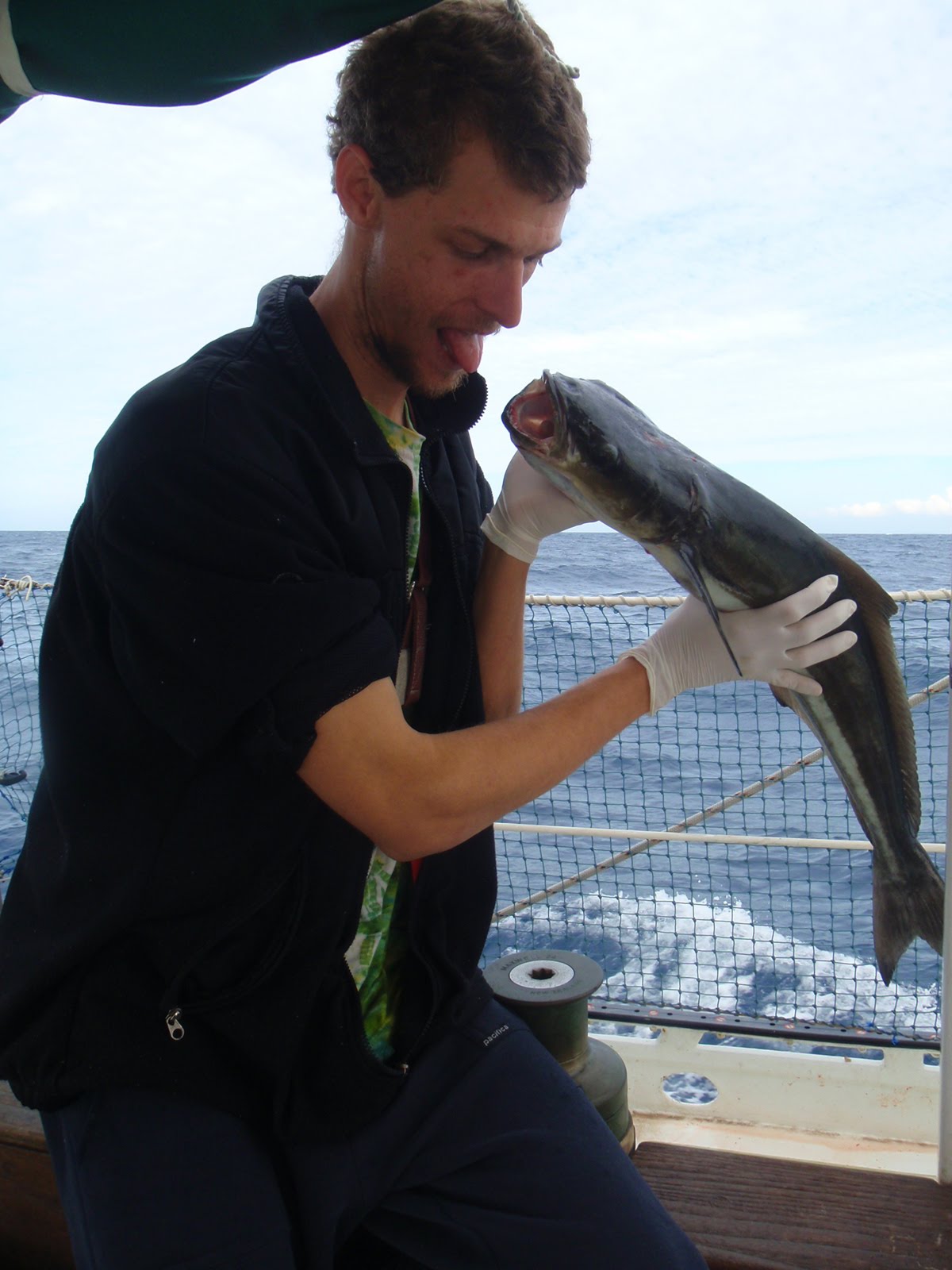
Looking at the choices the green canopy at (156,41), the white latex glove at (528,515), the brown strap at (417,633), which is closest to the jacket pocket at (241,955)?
the brown strap at (417,633)

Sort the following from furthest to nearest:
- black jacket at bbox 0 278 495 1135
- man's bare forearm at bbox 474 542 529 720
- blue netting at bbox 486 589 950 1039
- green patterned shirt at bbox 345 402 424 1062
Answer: blue netting at bbox 486 589 950 1039, man's bare forearm at bbox 474 542 529 720, green patterned shirt at bbox 345 402 424 1062, black jacket at bbox 0 278 495 1135

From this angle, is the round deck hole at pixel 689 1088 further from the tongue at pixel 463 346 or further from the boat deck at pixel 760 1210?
the tongue at pixel 463 346

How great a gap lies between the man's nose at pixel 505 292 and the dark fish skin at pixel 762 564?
0.13m

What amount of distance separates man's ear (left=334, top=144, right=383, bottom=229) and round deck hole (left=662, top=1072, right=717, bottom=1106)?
2.75 m

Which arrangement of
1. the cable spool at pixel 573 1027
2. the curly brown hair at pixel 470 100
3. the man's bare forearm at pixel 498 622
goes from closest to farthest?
the curly brown hair at pixel 470 100 → the man's bare forearm at pixel 498 622 → the cable spool at pixel 573 1027

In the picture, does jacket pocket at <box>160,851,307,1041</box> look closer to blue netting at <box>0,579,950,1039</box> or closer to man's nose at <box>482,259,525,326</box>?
man's nose at <box>482,259,525,326</box>

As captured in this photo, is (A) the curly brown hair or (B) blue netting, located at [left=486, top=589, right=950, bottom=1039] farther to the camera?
(B) blue netting, located at [left=486, top=589, right=950, bottom=1039]

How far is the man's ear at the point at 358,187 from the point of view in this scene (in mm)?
1649

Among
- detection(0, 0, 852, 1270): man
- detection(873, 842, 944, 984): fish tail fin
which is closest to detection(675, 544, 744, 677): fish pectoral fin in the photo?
detection(0, 0, 852, 1270): man

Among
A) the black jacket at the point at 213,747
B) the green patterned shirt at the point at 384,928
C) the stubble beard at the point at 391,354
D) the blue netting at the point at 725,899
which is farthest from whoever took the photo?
the blue netting at the point at 725,899

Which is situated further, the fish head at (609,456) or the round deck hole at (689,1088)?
the round deck hole at (689,1088)

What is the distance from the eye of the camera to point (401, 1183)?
1.71 m

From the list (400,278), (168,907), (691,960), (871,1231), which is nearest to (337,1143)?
(168,907)

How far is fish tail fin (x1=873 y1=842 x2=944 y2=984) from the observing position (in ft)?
6.50
